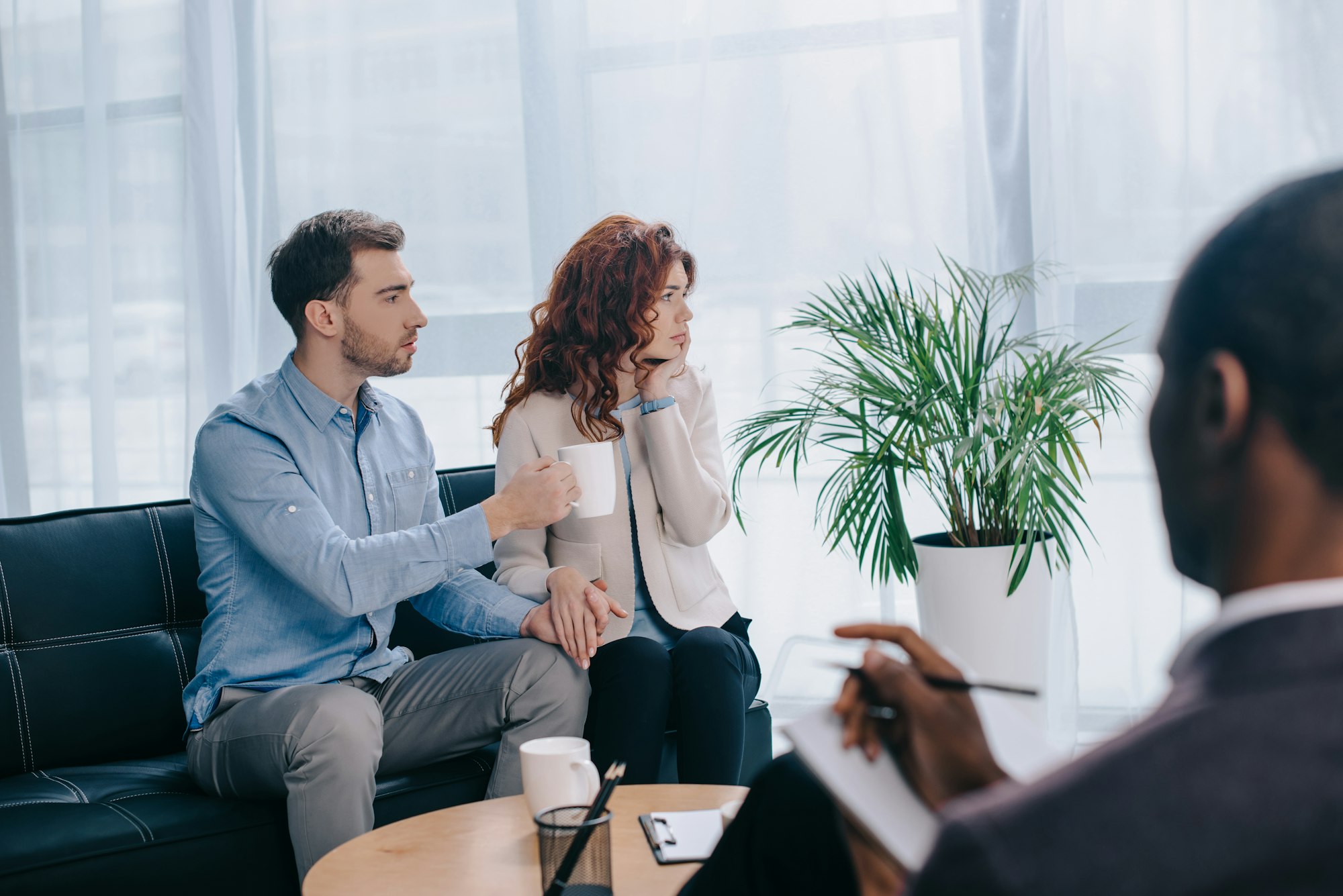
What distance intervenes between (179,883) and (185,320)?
222 centimetres

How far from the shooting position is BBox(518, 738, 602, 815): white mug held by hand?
115 cm

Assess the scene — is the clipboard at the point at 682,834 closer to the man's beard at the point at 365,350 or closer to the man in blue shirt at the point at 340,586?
the man in blue shirt at the point at 340,586

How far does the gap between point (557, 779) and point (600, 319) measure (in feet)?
3.31

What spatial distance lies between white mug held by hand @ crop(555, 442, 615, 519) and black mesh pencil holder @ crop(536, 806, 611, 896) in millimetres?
694

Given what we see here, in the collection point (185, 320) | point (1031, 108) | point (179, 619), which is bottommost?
point (179, 619)

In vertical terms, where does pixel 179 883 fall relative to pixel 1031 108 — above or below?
below

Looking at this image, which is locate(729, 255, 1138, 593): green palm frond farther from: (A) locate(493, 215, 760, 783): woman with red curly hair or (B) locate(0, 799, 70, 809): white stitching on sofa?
(B) locate(0, 799, 70, 809): white stitching on sofa

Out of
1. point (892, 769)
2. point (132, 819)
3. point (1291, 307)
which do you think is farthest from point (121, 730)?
point (1291, 307)

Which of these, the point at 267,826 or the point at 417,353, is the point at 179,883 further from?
the point at 417,353

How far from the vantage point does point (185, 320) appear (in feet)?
10.8

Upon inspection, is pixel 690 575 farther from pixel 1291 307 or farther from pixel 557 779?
pixel 1291 307

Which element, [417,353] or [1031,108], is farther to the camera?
[417,353]

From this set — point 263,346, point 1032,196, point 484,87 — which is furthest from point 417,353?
point 1032,196

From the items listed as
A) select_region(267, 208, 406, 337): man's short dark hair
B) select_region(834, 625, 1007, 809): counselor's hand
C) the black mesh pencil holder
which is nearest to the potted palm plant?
select_region(267, 208, 406, 337): man's short dark hair
